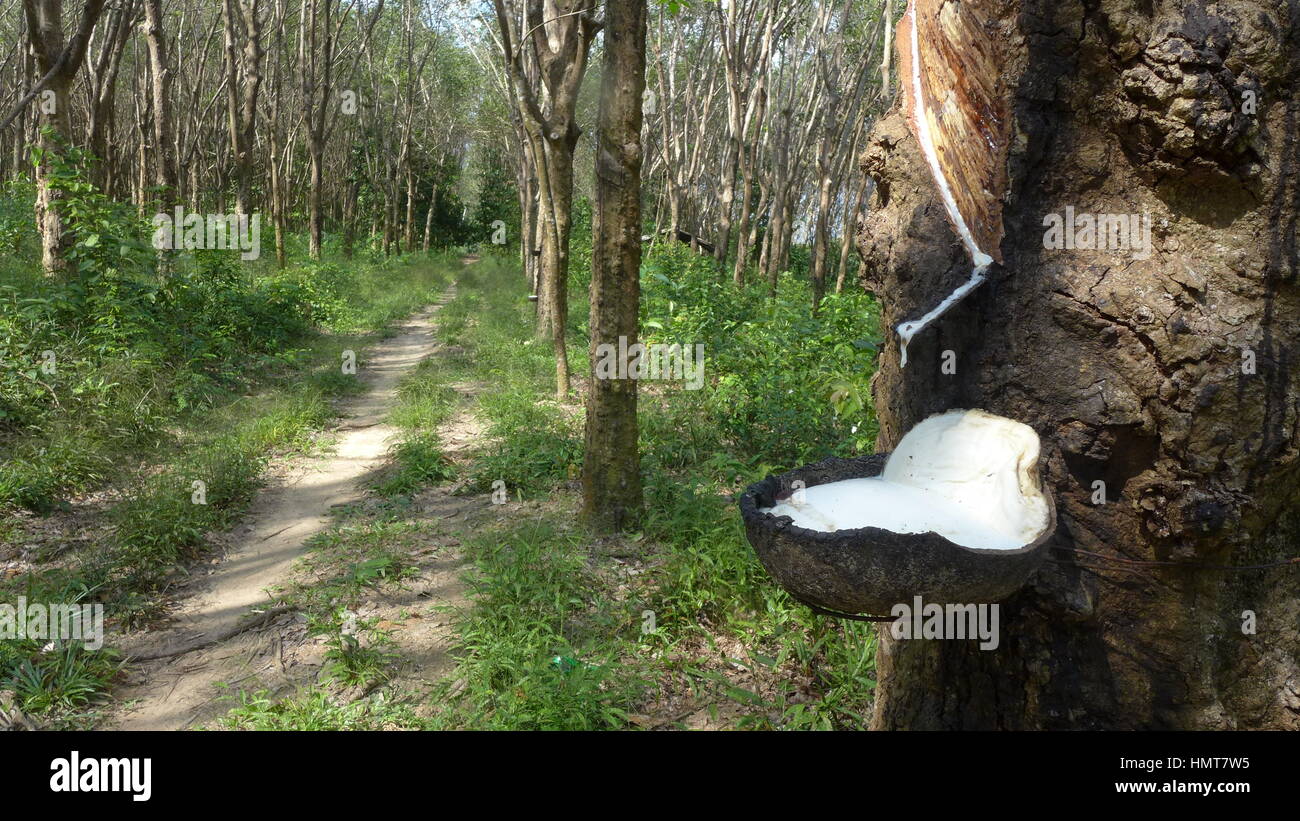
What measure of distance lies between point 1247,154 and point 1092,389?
583 mm

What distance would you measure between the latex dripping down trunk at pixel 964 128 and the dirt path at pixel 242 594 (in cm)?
361

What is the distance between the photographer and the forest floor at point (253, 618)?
12.7 feet

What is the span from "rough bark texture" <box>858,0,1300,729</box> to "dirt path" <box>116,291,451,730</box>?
343 cm

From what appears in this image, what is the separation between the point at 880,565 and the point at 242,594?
4.38 m

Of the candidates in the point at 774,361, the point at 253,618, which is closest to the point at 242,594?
the point at 253,618

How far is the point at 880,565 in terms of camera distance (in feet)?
5.15

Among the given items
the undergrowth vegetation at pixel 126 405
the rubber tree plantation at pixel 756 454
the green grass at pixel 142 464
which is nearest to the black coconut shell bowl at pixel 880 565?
the rubber tree plantation at pixel 756 454

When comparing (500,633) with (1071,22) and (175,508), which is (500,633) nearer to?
(175,508)

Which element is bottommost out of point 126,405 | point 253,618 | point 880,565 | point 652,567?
point 253,618

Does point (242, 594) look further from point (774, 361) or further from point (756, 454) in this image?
point (774, 361)

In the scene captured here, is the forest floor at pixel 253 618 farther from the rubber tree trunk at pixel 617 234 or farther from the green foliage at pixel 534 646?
the rubber tree trunk at pixel 617 234

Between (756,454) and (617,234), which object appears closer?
(617,234)

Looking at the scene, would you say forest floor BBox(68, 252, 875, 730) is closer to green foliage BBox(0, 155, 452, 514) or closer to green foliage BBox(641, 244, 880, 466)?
green foliage BBox(641, 244, 880, 466)

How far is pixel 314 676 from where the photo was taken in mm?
3984
